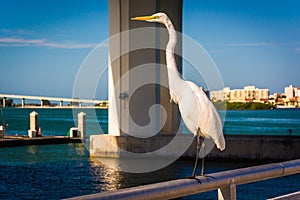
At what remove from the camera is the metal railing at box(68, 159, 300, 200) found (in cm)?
407

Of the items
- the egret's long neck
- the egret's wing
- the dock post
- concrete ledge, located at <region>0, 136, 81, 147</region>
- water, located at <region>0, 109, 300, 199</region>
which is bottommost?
water, located at <region>0, 109, 300, 199</region>

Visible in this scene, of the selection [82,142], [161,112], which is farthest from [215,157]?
[82,142]

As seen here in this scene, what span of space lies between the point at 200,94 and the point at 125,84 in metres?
34.5

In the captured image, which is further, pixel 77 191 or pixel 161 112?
pixel 161 112

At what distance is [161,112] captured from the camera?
4247 centimetres

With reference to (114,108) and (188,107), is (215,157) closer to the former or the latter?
(114,108)

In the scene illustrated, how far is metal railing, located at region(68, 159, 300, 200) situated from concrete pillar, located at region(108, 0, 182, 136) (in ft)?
118

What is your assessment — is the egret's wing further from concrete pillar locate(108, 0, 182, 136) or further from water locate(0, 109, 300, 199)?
concrete pillar locate(108, 0, 182, 136)

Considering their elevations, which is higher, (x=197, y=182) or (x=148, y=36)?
(x=148, y=36)

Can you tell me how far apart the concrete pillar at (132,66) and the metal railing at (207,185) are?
3598cm

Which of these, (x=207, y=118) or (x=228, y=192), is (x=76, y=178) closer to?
(x=207, y=118)

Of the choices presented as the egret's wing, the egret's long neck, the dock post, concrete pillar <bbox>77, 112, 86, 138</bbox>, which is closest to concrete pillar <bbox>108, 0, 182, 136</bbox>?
concrete pillar <bbox>77, 112, 86, 138</bbox>

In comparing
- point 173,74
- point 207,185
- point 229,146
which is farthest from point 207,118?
point 229,146

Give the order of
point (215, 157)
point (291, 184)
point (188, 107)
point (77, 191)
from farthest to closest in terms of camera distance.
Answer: point (215, 157) → point (291, 184) → point (77, 191) → point (188, 107)
